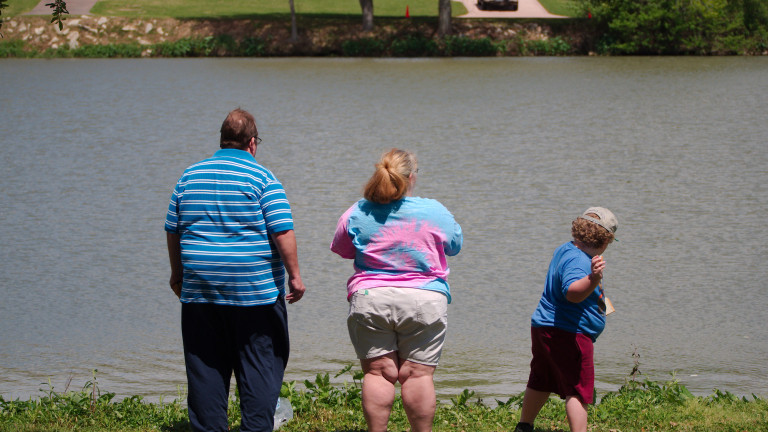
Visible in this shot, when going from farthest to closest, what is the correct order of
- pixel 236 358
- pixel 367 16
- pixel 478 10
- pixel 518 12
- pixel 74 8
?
pixel 478 10, pixel 518 12, pixel 74 8, pixel 367 16, pixel 236 358

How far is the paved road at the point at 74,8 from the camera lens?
41016 millimetres

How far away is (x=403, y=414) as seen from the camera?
15.5 feet

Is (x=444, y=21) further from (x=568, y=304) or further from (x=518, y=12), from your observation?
(x=568, y=304)

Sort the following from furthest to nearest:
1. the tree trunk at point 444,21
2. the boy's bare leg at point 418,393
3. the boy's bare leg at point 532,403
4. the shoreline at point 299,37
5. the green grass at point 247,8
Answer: the green grass at point 247,8 < the tree trunk at point 444,21 < the shoreline at point 299,37 < the boy's bare leg at point 532,403 < the boy's bare leg at point 418,393

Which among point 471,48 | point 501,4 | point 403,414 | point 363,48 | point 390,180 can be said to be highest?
point 390,180

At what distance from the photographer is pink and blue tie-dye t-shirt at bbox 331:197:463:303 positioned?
4.04m

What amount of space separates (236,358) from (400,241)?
0.91 meters

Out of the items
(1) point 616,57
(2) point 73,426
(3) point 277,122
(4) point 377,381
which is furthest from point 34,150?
(1) point 616,57

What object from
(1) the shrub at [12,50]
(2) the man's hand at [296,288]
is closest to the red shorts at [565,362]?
(2) the man's hand at [296,288]

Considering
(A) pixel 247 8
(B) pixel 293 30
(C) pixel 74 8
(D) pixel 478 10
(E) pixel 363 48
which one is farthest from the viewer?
(D) pixel 478 10

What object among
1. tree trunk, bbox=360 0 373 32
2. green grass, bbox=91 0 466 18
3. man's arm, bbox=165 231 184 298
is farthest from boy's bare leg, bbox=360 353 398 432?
green grass, bbox=91 0 466 18

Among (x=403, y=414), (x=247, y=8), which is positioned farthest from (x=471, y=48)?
(x=403, y=414)

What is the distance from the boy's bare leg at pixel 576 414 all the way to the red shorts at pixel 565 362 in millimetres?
32

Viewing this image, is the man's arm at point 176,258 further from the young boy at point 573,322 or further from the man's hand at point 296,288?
the young boy at point 573,322
